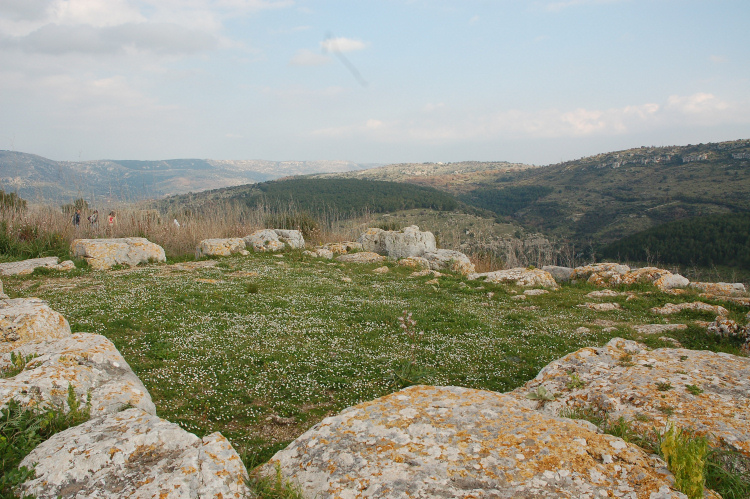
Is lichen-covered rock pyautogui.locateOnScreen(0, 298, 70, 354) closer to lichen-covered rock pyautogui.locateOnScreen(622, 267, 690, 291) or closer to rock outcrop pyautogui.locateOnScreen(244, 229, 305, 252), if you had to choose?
rock outcrop pyautogui.locateOnScreen(244, 229, 305, 252)

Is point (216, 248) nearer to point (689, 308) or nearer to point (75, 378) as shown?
point (75, 378)

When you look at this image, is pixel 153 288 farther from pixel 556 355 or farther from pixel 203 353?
pixel 556 355

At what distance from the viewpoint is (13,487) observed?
3.05m

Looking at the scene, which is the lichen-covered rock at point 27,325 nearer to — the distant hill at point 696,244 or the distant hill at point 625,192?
the distant hill at point 696,244

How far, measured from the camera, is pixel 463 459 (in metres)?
3.62

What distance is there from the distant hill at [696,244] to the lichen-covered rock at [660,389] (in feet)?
195

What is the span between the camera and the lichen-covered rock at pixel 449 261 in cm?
2619

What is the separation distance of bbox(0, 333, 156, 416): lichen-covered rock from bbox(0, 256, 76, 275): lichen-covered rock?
13.2 m

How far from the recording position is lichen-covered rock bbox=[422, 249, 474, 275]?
26.2 meters

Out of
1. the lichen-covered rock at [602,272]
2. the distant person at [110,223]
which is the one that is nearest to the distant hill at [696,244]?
the lichen-covered rock at [602,272]

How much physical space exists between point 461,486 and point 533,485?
61 centimetres

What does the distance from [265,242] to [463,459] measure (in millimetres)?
25192

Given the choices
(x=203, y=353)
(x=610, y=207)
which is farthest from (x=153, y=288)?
(x=610, y=207)

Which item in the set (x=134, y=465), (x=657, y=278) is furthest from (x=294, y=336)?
(x=657, y=278)
